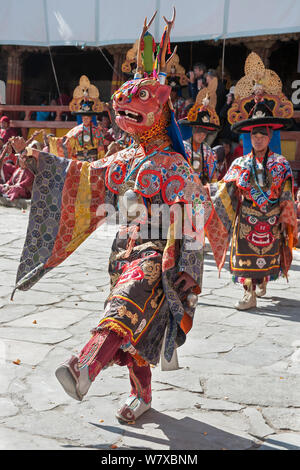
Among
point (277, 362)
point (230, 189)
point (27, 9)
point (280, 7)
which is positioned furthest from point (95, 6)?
point (277, 362)

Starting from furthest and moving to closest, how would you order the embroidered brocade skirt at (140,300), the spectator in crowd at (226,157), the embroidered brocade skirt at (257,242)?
the spectator in crowd at (226,157) → the embroidered brocade skirt at (257,242) → the embroidered brocade skirt at (140,300)

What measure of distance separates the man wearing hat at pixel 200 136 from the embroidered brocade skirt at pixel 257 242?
3.84 feet

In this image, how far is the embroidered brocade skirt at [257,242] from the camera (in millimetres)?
5484

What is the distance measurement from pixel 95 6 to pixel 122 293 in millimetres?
11471

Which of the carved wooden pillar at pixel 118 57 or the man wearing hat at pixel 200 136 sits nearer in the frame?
the man wearing hat at pixel 200 136

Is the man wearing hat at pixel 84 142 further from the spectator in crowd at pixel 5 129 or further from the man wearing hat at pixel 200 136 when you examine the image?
the spectator in crowd at pixel 5 129

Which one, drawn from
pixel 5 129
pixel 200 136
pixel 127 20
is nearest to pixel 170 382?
pixel 200 136

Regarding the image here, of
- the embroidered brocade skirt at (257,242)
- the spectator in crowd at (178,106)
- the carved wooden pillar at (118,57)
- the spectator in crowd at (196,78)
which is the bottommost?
the embroidered brocade skirt at (257,242)

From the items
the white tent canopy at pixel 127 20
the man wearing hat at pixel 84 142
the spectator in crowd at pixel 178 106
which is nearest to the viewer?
the man wearing hat at pixel 84 142

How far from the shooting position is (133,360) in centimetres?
304

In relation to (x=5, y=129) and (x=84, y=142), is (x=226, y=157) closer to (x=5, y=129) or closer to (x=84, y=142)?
(x=84, y=142)

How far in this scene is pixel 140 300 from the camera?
111 inches

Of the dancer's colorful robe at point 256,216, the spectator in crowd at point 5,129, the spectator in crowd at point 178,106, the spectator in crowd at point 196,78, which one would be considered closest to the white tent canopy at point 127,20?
the spectator in crowd at point 196,78

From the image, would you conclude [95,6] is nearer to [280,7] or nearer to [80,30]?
[80,30]
